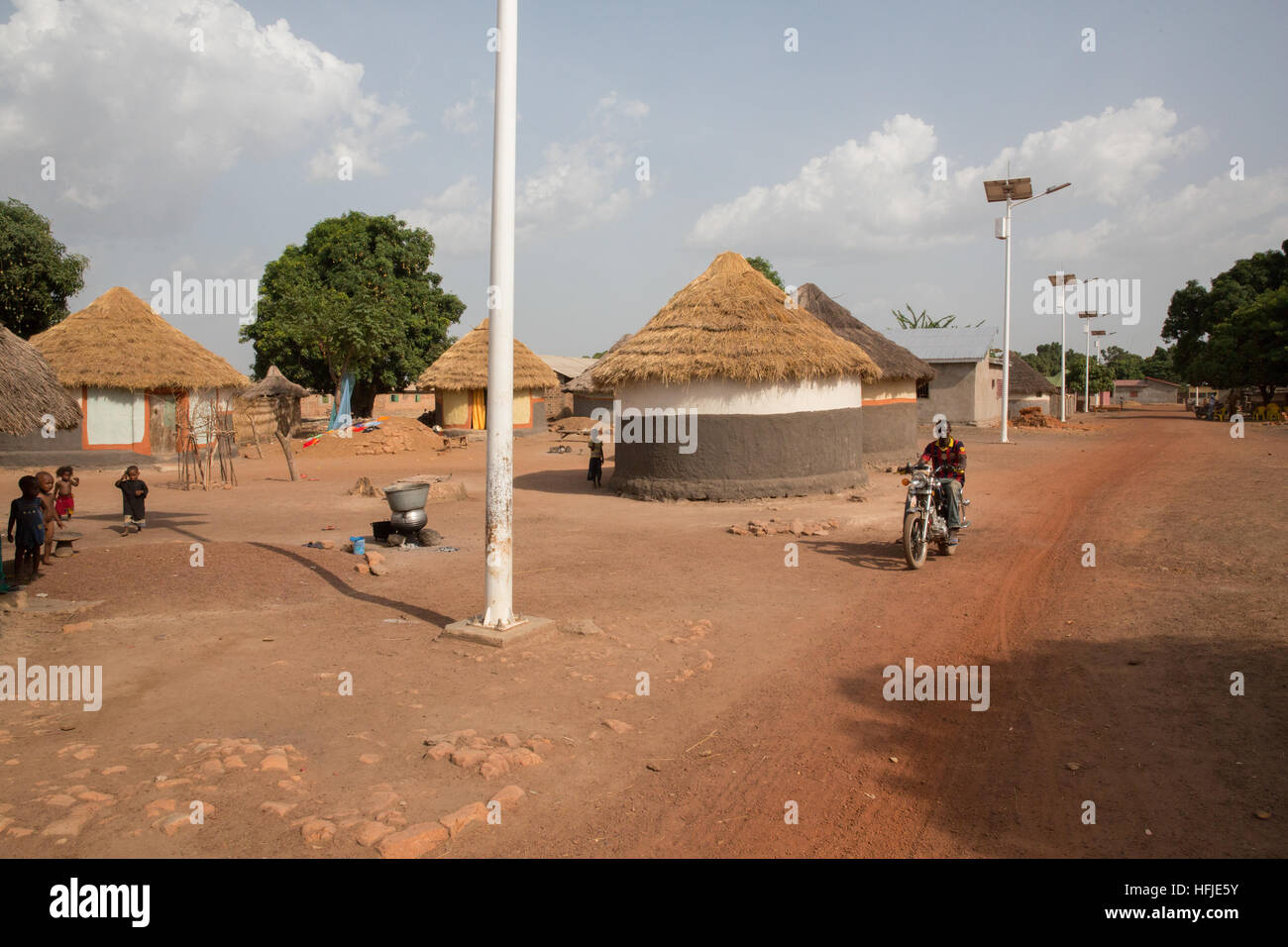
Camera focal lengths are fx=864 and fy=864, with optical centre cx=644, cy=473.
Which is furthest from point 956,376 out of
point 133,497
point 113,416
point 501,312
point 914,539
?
point 501,312

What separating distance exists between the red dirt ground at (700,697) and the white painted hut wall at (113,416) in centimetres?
1303

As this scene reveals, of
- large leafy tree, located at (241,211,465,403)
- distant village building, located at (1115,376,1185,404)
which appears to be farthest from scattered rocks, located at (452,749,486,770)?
distant village building, located at (1115,376,1185,404)

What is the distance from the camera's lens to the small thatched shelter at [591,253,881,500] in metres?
15.4

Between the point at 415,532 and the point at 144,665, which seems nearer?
the point at 144,665

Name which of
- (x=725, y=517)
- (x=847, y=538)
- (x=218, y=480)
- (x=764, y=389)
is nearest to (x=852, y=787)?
(x=847, y=538)

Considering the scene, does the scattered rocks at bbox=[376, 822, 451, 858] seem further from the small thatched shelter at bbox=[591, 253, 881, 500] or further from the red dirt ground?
the small thatched shelter at bbox=[591, 253, 881, 500]

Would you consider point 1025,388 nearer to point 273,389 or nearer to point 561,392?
point 561,392

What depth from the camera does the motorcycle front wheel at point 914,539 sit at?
9250mm

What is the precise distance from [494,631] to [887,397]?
18.3m

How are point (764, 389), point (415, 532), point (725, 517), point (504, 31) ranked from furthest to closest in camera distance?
point (764, 389) < point (725, 517) < point (415, 532) < point (504, 31)

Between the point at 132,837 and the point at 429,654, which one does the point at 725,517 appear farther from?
the point at 132,837

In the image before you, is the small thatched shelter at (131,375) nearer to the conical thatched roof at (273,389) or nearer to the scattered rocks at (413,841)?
the conical thatched roof at (273,389)
